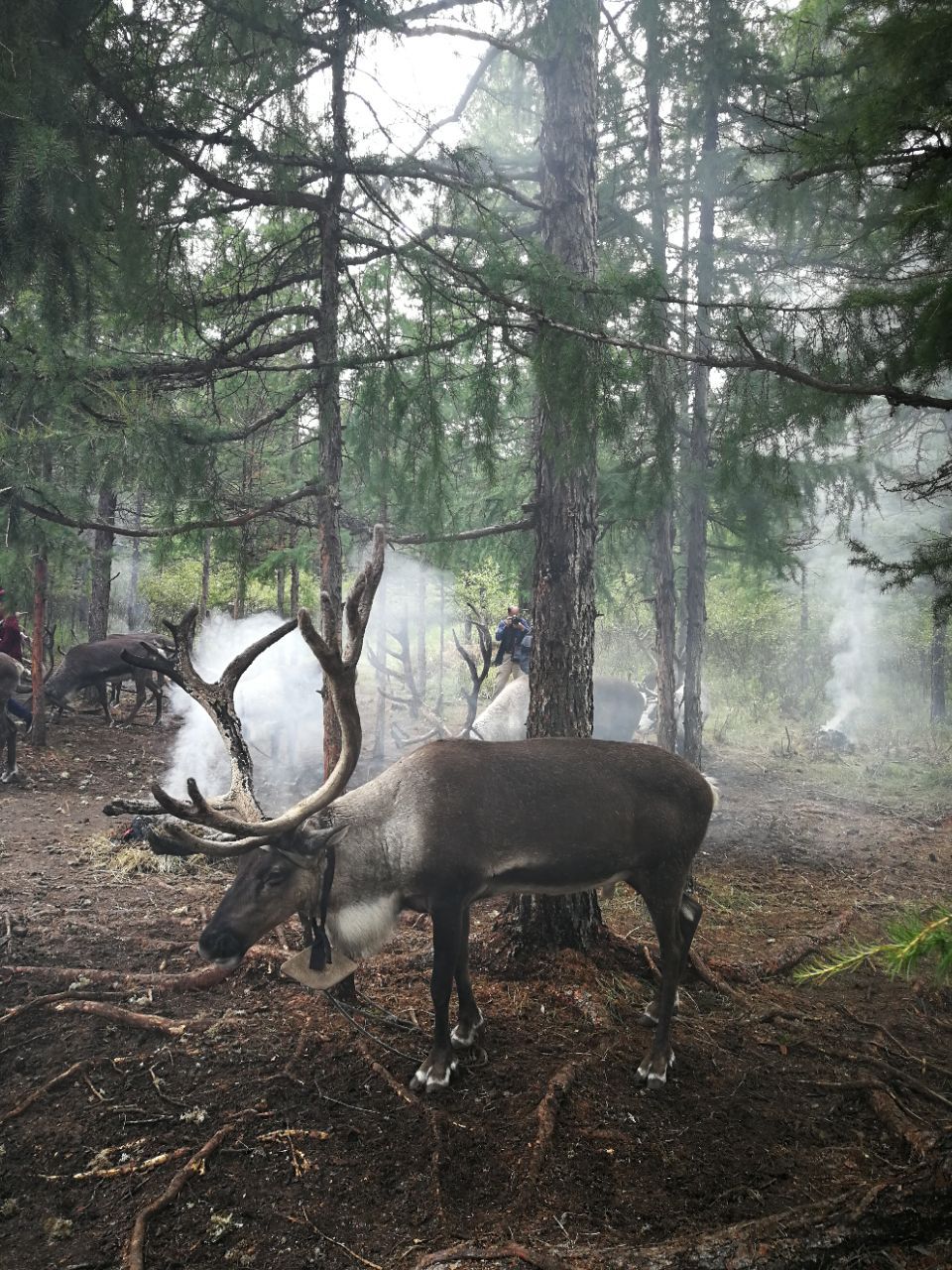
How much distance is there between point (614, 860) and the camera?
14.2 feet

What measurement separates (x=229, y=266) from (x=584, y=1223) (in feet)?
23.0

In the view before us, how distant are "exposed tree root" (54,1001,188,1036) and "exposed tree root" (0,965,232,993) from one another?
11.6 inches

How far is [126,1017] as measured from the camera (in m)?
4.18

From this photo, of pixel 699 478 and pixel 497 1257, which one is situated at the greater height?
pixel 699 478

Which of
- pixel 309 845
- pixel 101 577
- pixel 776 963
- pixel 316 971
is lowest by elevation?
pixel 776 963

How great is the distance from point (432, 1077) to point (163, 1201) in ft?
4.31

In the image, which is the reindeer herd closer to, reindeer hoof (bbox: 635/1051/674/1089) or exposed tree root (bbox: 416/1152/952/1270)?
reindeer hoof (bbox: 635/1051/674/1089)

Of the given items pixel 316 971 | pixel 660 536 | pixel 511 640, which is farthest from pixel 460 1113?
pixel 660 536

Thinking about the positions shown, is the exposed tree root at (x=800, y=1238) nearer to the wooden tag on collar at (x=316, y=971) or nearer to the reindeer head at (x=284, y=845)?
the wooden tag on collar at (x=316, y=971)

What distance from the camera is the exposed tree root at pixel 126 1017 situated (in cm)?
414

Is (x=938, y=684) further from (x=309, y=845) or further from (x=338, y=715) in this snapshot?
(x=309, y=845)

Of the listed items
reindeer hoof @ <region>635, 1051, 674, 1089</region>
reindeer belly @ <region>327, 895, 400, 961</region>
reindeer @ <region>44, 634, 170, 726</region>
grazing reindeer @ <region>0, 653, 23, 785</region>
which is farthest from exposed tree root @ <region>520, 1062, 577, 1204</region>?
reindeer @ <region>44, 634, 170, 726</region>

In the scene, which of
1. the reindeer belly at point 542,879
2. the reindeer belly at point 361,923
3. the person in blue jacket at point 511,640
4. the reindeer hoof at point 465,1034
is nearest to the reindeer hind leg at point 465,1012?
the reindeer hoof at point 465,1034

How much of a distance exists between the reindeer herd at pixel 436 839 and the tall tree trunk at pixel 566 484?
0.92 m
